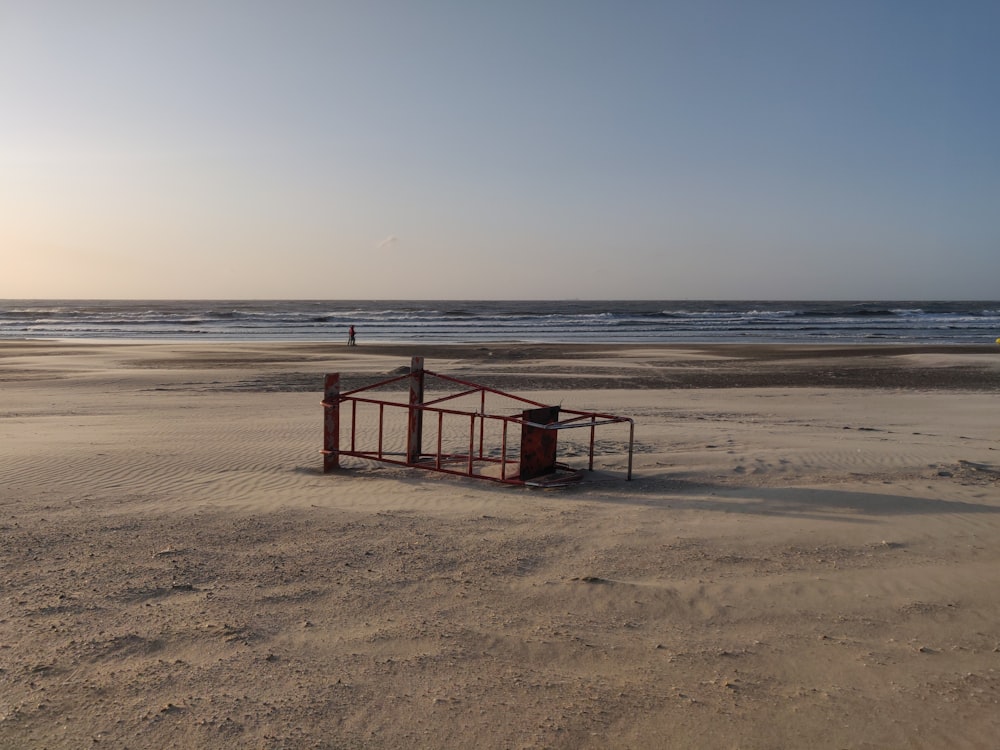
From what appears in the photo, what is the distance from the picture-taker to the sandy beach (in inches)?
153

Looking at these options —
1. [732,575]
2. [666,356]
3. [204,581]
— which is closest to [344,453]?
[204,581]

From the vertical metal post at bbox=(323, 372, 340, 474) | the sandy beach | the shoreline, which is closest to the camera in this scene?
the sandy beach

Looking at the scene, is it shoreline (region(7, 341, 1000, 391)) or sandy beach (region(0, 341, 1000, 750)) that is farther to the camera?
shoreline (region(7, 341, 1000, 391))

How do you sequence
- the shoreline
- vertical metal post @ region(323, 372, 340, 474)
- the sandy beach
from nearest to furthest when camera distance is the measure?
the sandy beach → vertical metal post @ region(323, 372, 340, 474) → the shoreline

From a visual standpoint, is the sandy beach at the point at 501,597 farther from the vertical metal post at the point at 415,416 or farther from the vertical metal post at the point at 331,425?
the vertical metal post at the point at 415,416

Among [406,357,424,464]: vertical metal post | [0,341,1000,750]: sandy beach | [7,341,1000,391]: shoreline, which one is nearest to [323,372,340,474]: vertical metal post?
[0,341,1000,750]: sandy beach

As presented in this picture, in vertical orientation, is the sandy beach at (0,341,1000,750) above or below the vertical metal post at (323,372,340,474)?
below

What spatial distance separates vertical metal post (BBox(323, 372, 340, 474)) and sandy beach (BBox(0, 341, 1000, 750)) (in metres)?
0.38

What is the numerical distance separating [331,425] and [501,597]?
5.11 m

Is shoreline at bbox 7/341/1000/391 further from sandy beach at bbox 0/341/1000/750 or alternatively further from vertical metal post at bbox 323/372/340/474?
vertical metal post at bbox 323/372/340/474

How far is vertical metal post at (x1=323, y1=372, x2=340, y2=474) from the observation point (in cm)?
990

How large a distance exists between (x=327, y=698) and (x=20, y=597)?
2.74 metres

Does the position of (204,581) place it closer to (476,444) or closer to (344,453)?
(344,453)

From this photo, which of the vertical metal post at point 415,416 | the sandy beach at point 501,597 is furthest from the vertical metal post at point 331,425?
the vertical metal post at point 415,416
